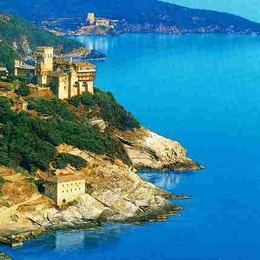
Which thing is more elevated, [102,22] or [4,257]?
[4,257]

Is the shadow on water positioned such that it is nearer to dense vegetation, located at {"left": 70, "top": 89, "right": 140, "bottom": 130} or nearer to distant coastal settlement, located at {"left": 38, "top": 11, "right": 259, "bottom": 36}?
dense vegetation, located at {"left": 70, "top": 89, "right": 140, "bottom": 130}

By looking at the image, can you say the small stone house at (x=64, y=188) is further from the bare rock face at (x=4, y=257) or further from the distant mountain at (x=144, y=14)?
the distant mountain at (x=144, y=14)

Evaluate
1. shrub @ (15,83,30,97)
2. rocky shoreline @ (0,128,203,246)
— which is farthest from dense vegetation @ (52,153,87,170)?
shrub @ (15,83,30,97)

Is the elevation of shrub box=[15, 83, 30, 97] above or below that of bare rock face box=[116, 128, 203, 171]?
above

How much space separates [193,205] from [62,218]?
19.9ft

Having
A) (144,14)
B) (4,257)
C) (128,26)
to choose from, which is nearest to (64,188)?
(4,257)

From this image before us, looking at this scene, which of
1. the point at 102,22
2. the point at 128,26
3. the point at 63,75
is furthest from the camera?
the point at 128,26

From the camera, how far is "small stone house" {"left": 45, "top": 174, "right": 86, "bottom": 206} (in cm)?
3922

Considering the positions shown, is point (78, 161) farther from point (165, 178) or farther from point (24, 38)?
point (24, 38)

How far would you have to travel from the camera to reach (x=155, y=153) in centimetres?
4894

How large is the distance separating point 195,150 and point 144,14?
13230cm

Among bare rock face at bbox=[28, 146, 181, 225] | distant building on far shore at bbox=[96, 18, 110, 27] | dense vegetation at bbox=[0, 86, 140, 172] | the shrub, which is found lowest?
distant building on far shore at bbox=[96, 18, 110, 27]

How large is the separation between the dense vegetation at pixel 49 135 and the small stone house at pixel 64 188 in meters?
2.05

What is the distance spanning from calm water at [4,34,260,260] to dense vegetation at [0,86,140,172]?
3.20 m
